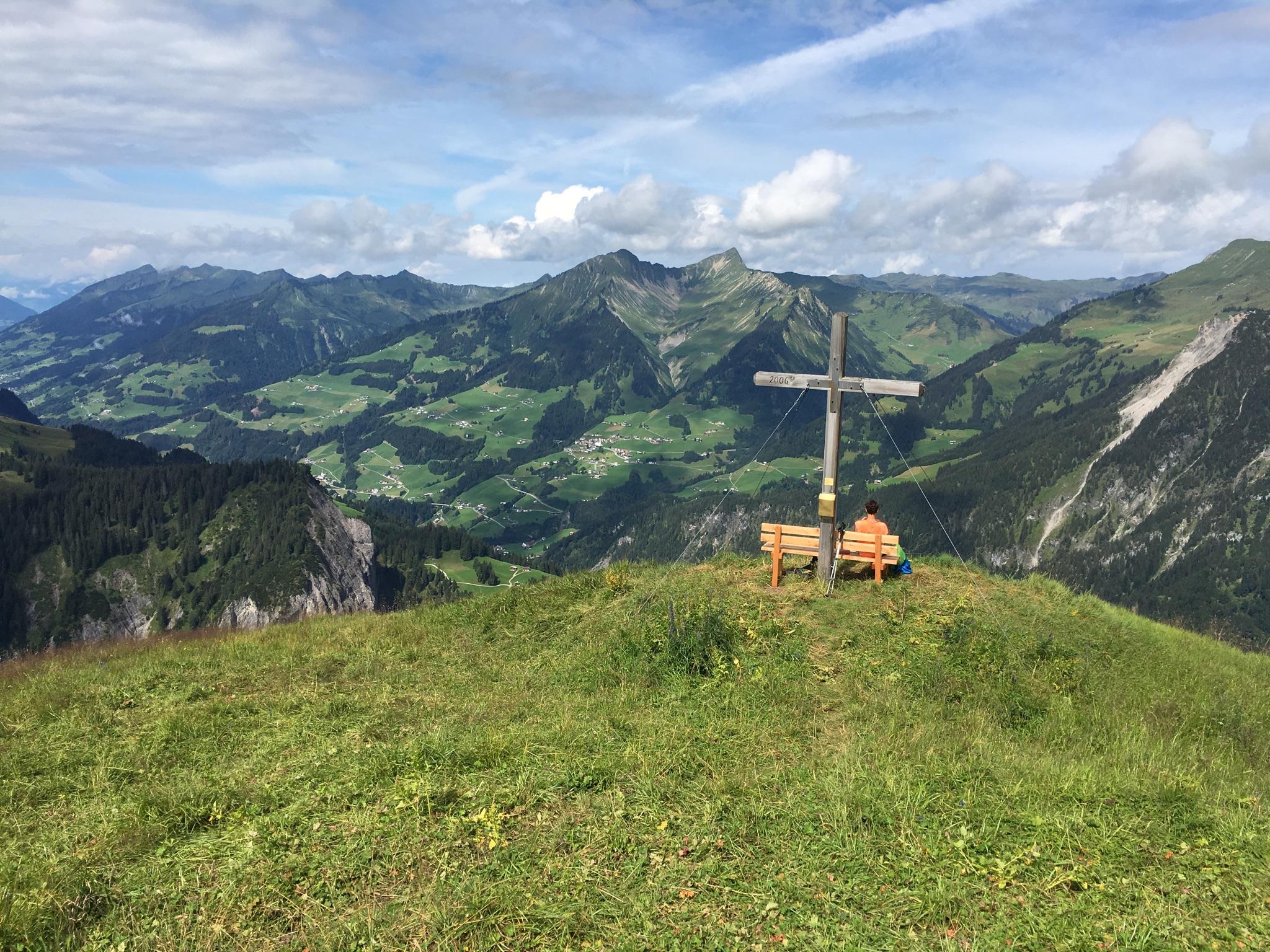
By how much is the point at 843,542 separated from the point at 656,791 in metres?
11.7

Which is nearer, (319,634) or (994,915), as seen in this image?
(994,915)

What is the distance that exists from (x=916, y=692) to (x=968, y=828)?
521 centimetres

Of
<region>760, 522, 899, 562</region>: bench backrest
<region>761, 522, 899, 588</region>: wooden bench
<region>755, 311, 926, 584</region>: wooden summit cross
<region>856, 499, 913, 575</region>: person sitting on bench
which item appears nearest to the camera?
<region>755, 311, 926, 584</region>: wooden summit cross

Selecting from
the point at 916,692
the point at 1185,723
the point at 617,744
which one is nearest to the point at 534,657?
the point at 617,744

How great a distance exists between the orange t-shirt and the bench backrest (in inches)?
5.7

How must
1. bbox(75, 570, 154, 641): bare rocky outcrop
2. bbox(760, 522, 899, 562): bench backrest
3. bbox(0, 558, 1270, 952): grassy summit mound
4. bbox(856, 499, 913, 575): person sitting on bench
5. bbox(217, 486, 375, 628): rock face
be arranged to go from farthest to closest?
bbox(75, 570, 154, 641): bare rocky outcrop
bbox(217, 486, 375, 628): rock face
bbox(856, 499, 913, 575): person sitting on bench
bbox(760, 522, 899, 562): bench backrest
bbox(0, 558, 1270, 952): grassy summit mound

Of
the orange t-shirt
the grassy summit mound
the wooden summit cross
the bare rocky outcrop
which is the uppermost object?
the wooden summit cross

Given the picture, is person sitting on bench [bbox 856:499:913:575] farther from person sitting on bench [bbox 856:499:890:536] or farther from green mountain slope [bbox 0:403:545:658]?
green mountain slope [bbox 0:403:545:658]

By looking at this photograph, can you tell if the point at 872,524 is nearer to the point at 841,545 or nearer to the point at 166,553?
the point at 841,545

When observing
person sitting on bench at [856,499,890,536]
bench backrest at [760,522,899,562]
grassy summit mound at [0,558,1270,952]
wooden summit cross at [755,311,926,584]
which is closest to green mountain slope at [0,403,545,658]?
bench backrest at [760,522,899,562]

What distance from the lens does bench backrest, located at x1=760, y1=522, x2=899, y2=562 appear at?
1964cm

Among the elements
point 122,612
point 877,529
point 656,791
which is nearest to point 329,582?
point 122,612

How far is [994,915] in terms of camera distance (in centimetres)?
802

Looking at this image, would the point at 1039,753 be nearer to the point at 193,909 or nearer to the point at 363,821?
the point at 363,821
